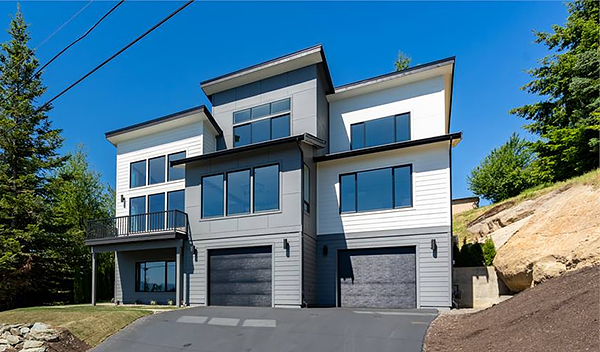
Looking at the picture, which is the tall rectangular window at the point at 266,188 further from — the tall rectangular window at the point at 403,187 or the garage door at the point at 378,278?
the tall rectangular window at the point at 403,187

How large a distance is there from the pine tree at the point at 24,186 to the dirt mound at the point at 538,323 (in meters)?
17.6

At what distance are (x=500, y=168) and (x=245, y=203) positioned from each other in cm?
2508

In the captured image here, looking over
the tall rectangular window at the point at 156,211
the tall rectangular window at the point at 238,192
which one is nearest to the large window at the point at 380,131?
the tall rectangular window at the point at 238,192

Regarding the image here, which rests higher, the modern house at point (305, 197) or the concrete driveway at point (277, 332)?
the modern house at point (305, 197)

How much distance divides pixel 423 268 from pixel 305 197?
15.2 feet

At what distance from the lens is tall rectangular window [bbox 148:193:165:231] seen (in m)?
17.3

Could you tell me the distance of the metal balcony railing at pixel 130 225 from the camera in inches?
673

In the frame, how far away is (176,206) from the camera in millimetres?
17391

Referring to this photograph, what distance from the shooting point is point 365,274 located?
1441 centimetres

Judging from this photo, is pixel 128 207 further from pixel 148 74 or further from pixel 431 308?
pixel 431 308

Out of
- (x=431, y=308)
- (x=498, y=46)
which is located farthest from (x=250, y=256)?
(x=498, y=46)

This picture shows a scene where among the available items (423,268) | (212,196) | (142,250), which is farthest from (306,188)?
(142,250)

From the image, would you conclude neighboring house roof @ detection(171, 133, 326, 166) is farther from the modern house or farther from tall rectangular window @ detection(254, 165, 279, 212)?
tall rectangular window @ detection(254, 165, 279, 212)

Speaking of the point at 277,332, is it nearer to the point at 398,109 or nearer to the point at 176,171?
the point at 398,109
